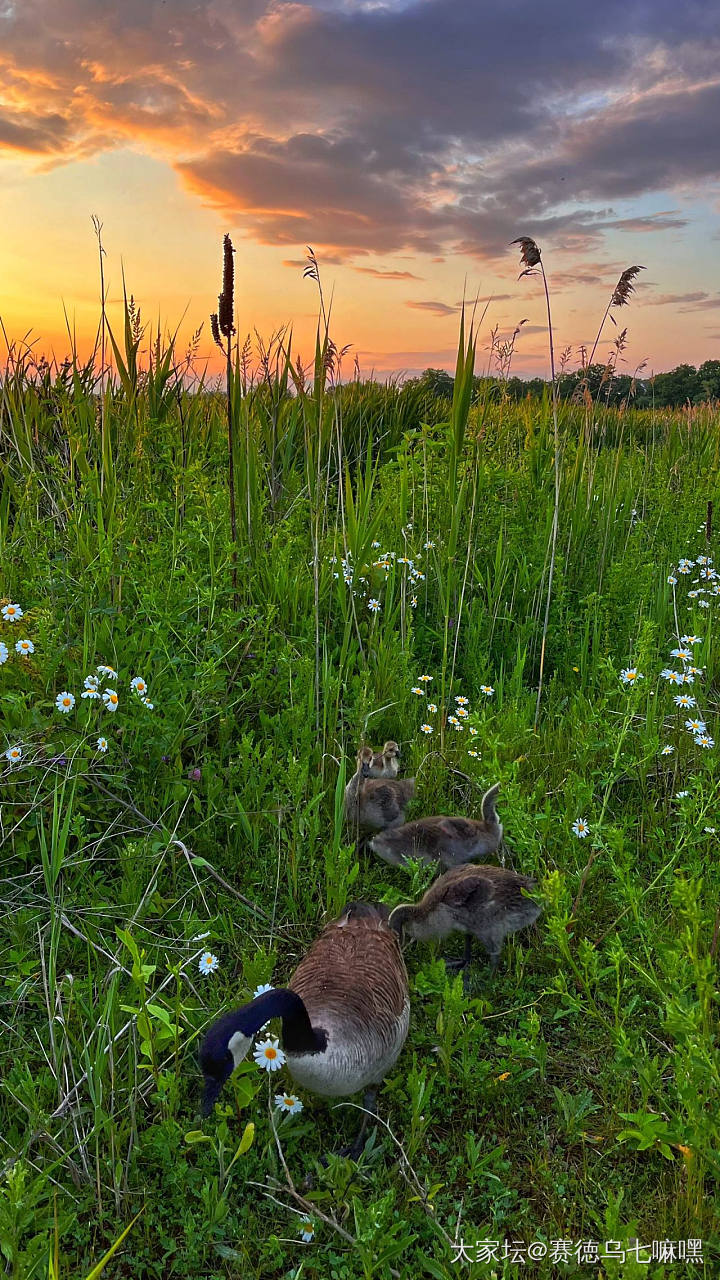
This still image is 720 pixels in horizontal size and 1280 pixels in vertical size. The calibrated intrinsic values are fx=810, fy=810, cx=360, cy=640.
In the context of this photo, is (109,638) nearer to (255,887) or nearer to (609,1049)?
(255,887)

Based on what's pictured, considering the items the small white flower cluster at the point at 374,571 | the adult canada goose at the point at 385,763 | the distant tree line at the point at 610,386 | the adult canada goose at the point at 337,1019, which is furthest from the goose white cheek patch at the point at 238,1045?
the distant tree line at the point at 610,386

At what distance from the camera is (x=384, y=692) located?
187 inches

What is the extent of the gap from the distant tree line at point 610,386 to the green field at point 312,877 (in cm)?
177

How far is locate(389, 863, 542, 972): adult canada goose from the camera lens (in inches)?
123

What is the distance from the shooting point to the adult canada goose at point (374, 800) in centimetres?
389

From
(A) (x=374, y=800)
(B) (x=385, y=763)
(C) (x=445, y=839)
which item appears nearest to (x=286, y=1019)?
(C) (x=445, y=839)

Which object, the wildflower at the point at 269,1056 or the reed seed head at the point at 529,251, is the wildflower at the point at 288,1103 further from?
the reed seed head at the point at 529,251

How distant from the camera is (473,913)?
3.13m


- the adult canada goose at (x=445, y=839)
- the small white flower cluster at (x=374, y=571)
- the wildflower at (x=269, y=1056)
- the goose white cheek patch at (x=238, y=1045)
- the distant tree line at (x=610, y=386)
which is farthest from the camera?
the distant tree line at (x=610, y=386)

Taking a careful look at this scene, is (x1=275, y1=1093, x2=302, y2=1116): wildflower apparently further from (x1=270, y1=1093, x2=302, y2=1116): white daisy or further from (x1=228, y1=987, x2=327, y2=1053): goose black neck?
(x1=228, y1=987, x2=327, y2=1053): goose black neck

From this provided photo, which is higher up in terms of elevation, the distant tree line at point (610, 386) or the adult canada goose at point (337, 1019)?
the distant tree line at point (610, 386)

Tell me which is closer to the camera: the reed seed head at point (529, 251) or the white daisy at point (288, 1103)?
the white daisy at point (288, 1103)

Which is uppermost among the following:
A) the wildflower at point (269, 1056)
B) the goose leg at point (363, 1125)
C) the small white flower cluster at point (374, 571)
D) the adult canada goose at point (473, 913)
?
the small white flower cluster at point (374, 571)

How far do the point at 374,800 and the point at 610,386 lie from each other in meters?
5.46
